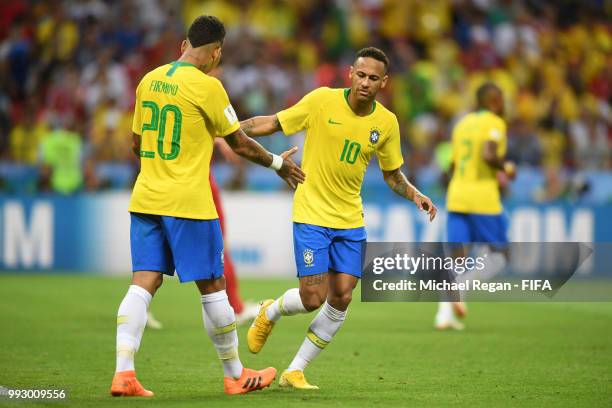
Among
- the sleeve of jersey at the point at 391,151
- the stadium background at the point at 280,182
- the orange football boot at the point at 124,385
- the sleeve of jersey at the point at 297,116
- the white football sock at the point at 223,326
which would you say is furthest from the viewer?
the stadium background at the point at 280,182

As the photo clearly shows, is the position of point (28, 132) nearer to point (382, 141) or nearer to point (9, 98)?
point (9, 98)

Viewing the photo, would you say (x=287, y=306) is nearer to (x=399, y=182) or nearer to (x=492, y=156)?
(x=399, y=182)

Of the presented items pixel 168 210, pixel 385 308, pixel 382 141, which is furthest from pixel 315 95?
pixel 385 308

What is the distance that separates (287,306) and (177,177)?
5.51 ft

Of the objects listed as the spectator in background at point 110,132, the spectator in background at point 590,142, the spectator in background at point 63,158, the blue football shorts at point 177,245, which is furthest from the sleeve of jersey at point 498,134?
the spectator in background at point 63,158

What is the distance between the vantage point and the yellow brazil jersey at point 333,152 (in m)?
8.72

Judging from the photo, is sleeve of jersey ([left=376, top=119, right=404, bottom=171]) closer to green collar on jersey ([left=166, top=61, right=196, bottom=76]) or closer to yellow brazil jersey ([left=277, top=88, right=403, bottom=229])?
yellow brazil jersey ([left=277, top=88, right=403, bottom=229])

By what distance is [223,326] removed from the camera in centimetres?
792

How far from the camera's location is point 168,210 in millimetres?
7609

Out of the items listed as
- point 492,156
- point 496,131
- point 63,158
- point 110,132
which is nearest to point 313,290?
point 492,156

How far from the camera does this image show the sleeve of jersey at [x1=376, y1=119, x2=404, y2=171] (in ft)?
29.2

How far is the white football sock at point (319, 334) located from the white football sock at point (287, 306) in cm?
17

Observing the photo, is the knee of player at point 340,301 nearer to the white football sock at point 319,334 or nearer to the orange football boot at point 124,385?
the white football sock at point 319,334

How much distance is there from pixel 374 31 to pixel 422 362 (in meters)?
14.2
